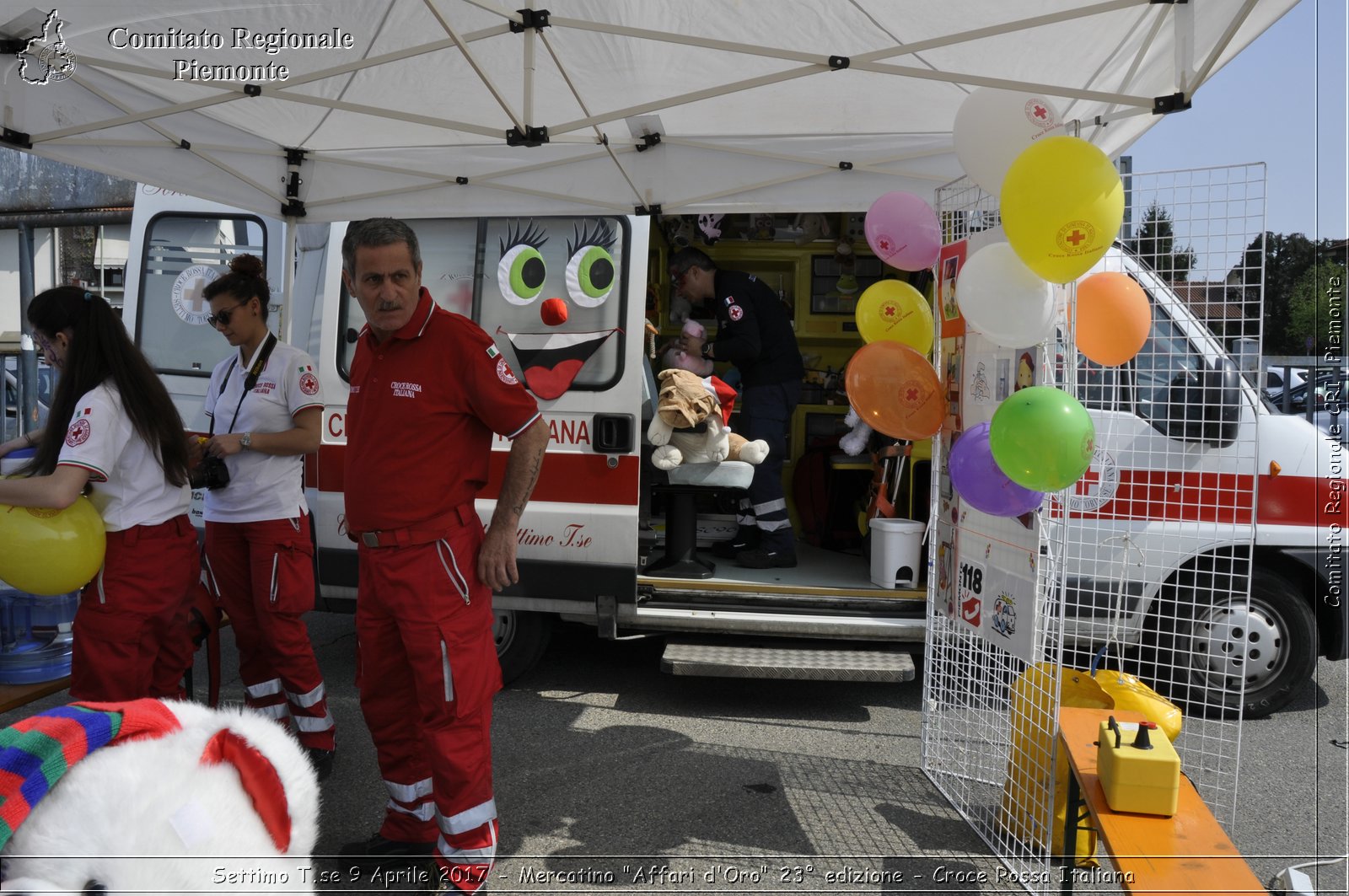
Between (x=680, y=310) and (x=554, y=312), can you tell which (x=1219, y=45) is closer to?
(x=554, y=312)

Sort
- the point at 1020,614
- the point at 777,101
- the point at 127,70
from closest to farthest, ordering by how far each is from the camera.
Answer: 1. the point at 1020,614
2. the point at 127,70
3. the point at 777,101

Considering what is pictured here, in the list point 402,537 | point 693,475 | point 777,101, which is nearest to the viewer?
point 402,537

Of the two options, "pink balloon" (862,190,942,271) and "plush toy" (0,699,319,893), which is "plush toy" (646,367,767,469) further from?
"plush toy" (0,699,319,893)

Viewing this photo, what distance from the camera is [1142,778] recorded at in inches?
93.2

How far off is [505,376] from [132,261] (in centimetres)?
369

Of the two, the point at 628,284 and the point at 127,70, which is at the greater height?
the point at 127,70

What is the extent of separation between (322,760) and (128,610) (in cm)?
115

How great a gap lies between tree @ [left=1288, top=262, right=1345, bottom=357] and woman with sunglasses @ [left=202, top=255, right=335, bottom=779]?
369 centimetres

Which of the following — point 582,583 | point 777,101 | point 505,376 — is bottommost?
point 582,583

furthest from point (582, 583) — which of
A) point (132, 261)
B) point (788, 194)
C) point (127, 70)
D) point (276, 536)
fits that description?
point (132, 261)

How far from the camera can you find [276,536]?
3516 mm

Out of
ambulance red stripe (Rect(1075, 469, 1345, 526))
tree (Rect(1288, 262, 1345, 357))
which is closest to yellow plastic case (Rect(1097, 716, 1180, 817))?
tree (Rect(1288, 262, 1345, 357))

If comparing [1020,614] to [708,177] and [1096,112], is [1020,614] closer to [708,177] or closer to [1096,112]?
[1096,112]

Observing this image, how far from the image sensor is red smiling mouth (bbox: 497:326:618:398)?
4508 mm
